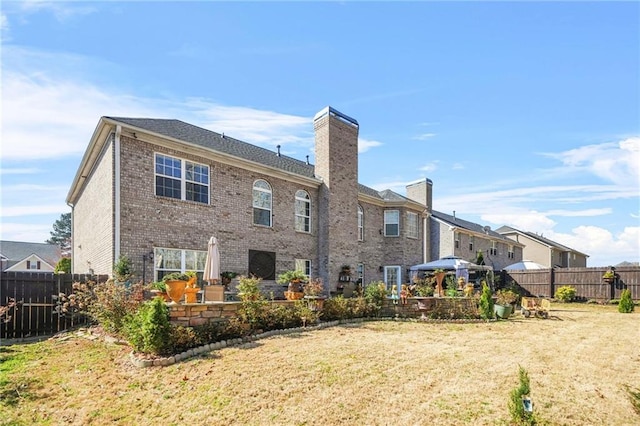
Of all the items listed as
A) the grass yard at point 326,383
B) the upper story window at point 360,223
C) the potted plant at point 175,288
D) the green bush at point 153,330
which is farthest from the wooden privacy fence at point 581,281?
the green bush at point 153,330

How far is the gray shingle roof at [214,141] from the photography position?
1320 cm

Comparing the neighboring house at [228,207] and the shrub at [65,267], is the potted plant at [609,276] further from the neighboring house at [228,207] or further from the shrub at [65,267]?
the shrub at [65,267]

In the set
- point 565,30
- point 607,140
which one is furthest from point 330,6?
point 607,140

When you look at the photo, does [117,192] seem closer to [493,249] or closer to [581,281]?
[581,281]

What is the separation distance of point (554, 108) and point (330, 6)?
8.01 m

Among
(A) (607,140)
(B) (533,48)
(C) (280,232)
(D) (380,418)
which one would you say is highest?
(B) (533,48)

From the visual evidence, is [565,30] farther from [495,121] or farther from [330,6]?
[330,6]

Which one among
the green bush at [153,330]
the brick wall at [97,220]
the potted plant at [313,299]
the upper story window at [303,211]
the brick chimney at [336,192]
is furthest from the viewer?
the brick chimney at [336,192]

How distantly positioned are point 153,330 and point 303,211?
11411mm

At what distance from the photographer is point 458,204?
3369 centimetres

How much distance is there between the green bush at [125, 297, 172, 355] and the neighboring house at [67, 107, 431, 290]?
5.16m

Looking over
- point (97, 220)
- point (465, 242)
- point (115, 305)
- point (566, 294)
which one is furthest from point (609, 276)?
point (97, 220)

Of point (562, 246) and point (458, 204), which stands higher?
point (458, 204)

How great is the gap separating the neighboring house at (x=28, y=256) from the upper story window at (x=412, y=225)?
39308 mm
